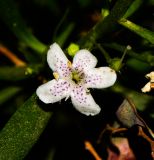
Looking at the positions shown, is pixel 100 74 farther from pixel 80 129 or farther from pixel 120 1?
pixel 80 129

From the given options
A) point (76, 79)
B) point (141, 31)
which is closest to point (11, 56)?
point (76, 79)

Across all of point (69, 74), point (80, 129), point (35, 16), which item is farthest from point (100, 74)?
point (35, 16)

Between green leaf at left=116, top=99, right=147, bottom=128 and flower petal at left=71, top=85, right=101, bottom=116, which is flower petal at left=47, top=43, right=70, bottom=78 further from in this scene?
green leaf at left=116, top=99, right=147, bottom=128

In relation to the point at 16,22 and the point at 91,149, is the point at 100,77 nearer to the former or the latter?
the point at 91,149

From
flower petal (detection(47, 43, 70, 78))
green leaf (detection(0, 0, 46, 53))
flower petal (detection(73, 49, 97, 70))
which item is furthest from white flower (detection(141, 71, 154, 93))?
green leaf (detection(0, 0, 46, 53))

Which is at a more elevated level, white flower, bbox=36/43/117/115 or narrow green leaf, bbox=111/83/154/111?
white flower, bbox=36/43/117/115

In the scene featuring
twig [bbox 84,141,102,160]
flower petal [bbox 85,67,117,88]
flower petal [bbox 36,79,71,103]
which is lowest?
twig [bbox 84,141,102,160]

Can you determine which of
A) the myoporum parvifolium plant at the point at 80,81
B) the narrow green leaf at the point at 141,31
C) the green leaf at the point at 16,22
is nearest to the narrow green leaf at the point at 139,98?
the myoporum parvifolium plant at the point at 80,81
